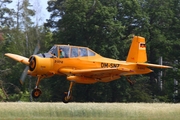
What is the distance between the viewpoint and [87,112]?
34.5 metres

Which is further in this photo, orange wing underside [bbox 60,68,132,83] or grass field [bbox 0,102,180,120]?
grass field [bbox 0,102,180,120]

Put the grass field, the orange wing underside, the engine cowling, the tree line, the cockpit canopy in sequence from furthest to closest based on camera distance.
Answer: the tree line
the grass field
the cockpit canopy
the orange wing underside
the engine cowling

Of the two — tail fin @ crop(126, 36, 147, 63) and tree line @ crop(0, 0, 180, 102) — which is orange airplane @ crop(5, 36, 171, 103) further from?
tree line @ crop(0, 0, 180, 102)

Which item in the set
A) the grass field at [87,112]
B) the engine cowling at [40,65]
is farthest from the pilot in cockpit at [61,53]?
the grass field at [87,112]

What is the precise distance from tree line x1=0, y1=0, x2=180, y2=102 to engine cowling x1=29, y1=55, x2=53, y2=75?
2657 cm

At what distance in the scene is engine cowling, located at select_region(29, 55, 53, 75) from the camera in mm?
29938

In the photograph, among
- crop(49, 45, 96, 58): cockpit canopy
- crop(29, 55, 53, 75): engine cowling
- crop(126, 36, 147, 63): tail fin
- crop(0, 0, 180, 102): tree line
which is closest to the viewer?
crop(29, 55, 53, 75): engine cowling

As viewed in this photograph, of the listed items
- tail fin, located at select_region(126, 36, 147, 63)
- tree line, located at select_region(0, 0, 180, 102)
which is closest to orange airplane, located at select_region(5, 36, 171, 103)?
tail fin, located at select_region(126, 36, 147, 63)

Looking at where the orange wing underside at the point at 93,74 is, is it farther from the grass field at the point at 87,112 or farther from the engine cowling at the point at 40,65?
the grass field at the point at 87,112

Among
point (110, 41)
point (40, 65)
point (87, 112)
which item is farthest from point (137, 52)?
point (110, 41)

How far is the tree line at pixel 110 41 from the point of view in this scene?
60.2 m

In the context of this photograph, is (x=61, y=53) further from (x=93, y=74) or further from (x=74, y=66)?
(x=93, y=74)

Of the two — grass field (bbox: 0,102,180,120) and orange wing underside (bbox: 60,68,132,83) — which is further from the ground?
orange wing underside (bbox: 60,68,132,83)

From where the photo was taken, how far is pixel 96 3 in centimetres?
6331
